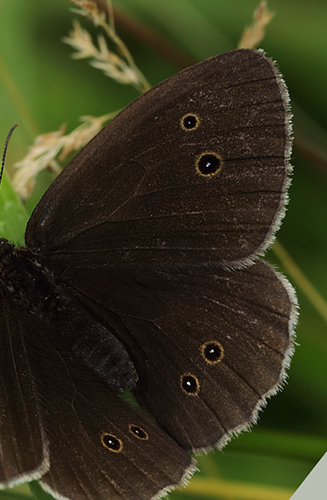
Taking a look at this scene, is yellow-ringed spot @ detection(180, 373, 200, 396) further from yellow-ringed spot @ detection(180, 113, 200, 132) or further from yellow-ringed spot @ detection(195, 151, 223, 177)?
yellow-ringed spot @ detection(180, 113, 200, 132)

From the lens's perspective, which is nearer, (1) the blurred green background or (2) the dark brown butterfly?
(2) the dark brown butterfly

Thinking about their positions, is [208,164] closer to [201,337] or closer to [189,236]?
[189,236]

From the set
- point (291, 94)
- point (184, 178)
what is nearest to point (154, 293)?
point (184, 178)

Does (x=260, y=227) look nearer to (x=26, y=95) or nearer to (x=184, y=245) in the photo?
(x=184, y=245)

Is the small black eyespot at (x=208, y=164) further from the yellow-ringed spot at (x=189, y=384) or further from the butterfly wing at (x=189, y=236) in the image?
the yellow-ringed spot at (x=189, y=384)

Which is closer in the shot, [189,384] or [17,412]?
[17,412]

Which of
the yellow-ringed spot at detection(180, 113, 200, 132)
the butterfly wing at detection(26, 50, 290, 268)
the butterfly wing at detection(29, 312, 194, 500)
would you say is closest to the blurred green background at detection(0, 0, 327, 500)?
the butterfly wing at detection(26, 50, 290, 268)
